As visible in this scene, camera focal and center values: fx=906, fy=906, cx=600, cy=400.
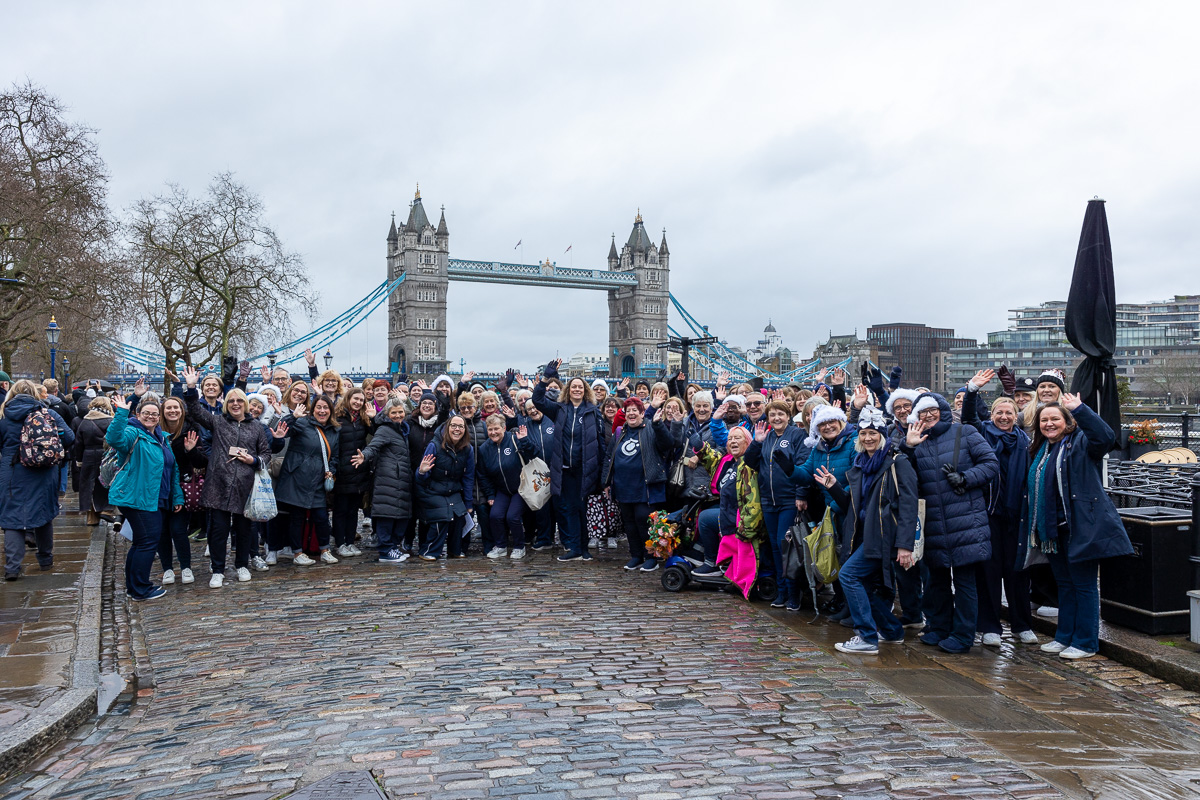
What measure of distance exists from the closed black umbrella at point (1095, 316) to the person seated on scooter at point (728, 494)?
2933 mm

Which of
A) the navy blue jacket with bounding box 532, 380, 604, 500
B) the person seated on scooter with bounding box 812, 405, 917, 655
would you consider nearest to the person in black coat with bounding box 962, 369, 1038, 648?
the person seated on scooter with bounding box 812, 405, 917, 655

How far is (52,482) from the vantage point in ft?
29.0

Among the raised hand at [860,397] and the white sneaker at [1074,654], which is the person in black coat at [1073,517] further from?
the raised hand at [860,397]

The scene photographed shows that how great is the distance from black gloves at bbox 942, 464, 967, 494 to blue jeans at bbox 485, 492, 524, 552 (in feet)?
15.8

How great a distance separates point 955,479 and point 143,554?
6.61 m

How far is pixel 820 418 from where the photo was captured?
6.85m

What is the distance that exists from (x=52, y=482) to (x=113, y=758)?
5.40m

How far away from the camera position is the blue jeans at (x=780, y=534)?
7.27 metres

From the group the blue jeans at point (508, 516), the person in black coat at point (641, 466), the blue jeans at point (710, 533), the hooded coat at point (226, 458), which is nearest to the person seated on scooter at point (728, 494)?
the blue jeans at point (710, 533)

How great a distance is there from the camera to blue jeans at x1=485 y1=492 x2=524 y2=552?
9.70m

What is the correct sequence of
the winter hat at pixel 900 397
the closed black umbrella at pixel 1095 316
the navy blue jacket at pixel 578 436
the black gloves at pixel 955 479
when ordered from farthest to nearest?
the navy blue jacket at pixel 578 436, the closed black umbrella at pixel 1095 316, the winter hat at pixel 900 397, the black gloves at pixel 955 479

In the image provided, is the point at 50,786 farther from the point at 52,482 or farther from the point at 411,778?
the point at 52,482

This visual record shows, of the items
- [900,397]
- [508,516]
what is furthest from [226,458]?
[900,397]

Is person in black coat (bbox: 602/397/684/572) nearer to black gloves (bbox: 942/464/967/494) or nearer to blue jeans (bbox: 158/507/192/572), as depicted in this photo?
black gloves (bbox: 942/464/967/494)
